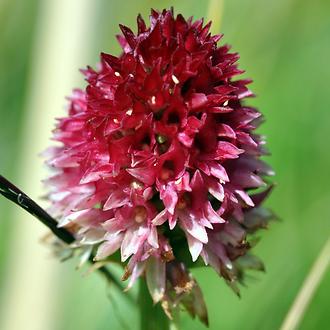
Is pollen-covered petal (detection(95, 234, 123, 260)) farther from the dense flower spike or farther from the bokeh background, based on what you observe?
the bokeh background

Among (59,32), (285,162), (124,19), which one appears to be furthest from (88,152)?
(124,19)

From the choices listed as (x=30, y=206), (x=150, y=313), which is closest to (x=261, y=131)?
(x=150, y=313)

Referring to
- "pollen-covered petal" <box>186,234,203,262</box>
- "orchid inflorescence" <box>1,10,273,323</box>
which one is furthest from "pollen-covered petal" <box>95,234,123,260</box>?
"pollen-covered petal" <box>186,234,203,262</box>

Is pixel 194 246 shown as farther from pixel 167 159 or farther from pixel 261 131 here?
pixel 261 131

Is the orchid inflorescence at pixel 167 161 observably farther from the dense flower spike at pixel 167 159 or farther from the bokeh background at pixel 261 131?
the bokeh background at pixel 261 131

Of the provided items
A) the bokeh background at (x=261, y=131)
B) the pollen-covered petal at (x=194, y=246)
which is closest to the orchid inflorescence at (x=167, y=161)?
the pollen-covered petal at (x=194, y=246)

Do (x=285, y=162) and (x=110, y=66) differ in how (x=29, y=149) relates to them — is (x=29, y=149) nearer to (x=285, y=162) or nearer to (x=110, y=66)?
(x=285, y=162)
